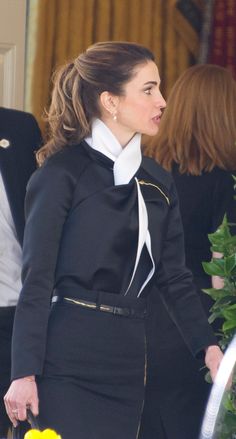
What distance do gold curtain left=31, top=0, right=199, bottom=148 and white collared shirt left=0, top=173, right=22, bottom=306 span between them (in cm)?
139

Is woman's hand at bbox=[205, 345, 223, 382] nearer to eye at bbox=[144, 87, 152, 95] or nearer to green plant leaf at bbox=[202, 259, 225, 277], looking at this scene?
green plant leaf at bbox=[202, 259, 225, 277]

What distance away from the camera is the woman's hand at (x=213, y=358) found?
3160 millimetres

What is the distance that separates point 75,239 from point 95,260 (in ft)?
0.26

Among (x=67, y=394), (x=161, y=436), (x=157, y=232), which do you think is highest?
(x=157, y=232)

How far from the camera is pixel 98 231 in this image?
3125 mm

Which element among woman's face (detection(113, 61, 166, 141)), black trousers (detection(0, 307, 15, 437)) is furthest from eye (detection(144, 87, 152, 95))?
black trousers (detection(0, 307, 15, 437))

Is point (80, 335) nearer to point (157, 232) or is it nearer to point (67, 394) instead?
point (67, 394)

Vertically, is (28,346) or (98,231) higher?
(98,231)

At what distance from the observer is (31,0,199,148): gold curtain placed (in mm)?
5207

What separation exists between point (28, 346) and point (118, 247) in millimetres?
361

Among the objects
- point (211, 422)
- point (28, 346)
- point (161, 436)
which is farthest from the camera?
point (161, 436)

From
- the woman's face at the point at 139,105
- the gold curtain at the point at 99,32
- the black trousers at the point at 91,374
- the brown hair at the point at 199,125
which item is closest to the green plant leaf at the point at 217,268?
the black trousers at the point at 91,374

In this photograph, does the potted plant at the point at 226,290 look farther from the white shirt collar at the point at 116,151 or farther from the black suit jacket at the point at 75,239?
the white shirt collar at the point at 116,151

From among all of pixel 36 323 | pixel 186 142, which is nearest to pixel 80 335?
pixel 36 323
